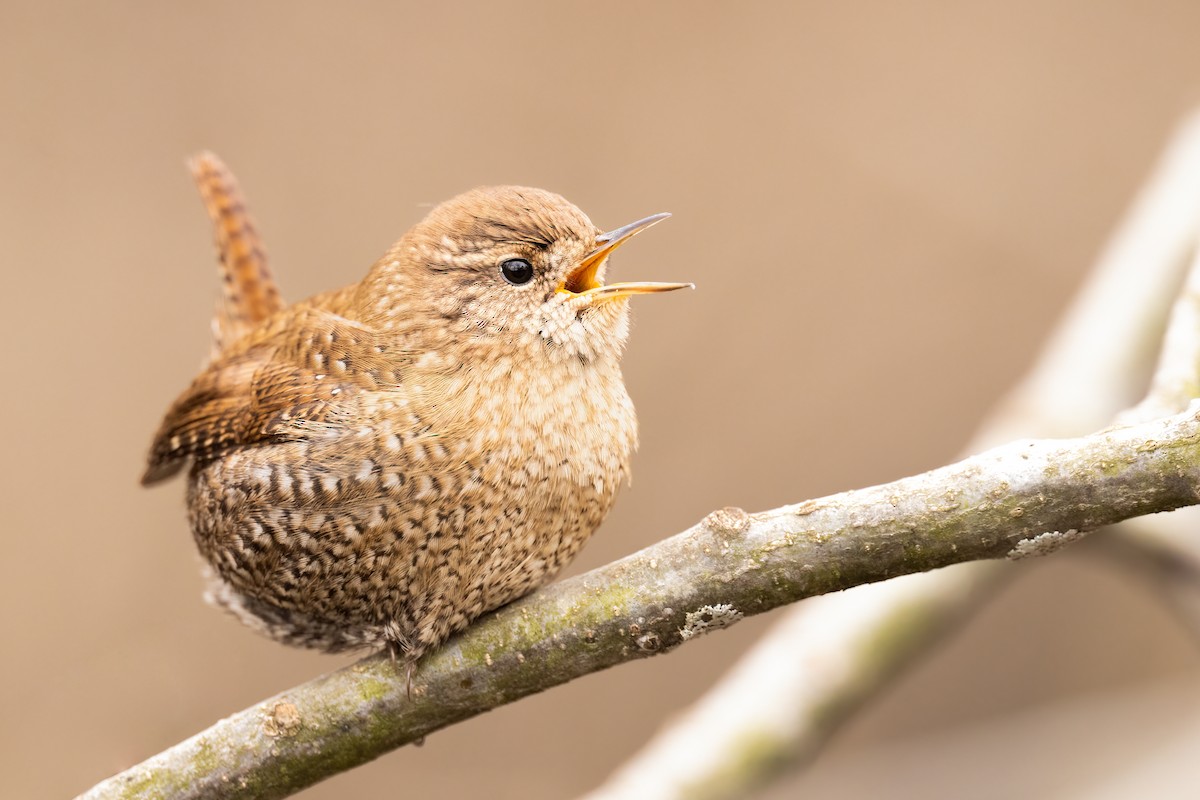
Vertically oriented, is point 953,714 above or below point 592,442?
below

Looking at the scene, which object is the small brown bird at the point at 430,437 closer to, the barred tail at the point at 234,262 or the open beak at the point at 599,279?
the open beak at the point at 599,279

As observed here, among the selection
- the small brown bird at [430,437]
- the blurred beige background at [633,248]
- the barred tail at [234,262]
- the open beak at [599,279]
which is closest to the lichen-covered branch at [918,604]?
the small brown bird at [430,437]

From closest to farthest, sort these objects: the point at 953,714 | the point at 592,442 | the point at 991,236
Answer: the point at 592,442
the point at 953,714
the point at 991,236

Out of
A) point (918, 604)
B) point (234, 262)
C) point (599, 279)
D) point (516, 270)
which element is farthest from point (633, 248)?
point (516, 270)

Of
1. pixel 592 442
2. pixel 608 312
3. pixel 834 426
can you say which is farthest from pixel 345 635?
pixel 834 426

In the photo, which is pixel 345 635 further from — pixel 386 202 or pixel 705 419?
pixel 386 202

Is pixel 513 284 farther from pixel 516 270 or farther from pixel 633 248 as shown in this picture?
pixel 633 248
